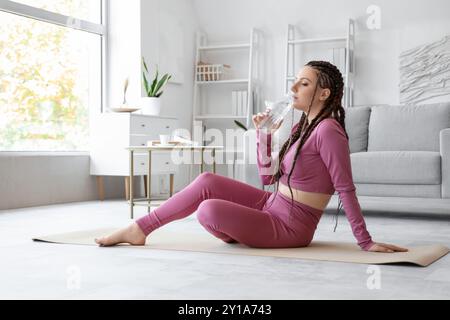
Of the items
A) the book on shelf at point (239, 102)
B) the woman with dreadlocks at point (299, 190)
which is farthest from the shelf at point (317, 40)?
the woman with dreadlocks at point (299, 190)

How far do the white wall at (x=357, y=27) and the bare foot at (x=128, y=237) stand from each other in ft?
13.0

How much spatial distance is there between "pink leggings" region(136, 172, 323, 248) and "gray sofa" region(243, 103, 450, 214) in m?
1.63

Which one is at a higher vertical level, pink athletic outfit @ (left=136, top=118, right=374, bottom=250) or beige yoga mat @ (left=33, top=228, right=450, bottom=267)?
pink athletic outfit @ (left=136, top=118, right=374, bottom=250)

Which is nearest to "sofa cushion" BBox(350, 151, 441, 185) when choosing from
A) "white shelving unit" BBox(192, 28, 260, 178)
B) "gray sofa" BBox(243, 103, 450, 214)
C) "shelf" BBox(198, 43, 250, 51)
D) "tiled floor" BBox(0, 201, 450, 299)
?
"gray sofa" BBox(243, 103, 450, 214)

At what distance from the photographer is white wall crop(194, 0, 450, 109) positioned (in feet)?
19.8

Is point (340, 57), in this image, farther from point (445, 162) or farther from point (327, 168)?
point (327, 168)

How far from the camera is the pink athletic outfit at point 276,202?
2531 mm

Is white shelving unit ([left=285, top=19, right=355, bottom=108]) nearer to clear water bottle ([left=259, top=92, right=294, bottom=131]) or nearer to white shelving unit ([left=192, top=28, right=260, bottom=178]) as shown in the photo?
white shelving unit ([left=192, top=28, right=260, bottom=178])

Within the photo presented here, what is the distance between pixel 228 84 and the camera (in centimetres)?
704

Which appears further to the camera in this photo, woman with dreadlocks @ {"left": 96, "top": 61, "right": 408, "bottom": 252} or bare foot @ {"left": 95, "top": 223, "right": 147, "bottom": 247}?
bare foot @ {"left": 95, "top": 223, "right": 147, "bottom": 247}

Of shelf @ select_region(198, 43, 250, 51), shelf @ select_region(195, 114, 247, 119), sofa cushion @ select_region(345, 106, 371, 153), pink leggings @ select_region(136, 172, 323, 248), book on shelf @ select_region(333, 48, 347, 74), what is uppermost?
shelf @ select_region(198, 43, 250, 51)

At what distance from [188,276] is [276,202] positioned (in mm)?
601

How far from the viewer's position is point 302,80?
104 inches

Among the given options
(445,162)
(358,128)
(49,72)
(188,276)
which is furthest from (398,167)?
(49,72)
